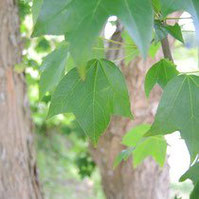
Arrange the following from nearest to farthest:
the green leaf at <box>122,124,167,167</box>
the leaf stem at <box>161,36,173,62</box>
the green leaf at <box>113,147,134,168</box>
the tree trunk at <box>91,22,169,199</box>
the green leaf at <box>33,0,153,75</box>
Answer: the green leaf at <box>33,0,153,75</box> → the leaf stem at <box>161,36,173,62</box> → the green leaf at <box>113,147,134,168</box> → the green leaf at <box>122,124,167,167</box> → the tree trunk at <box>91,22,169,199</box>

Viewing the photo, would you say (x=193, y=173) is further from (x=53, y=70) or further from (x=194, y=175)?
(x=53, y=70)

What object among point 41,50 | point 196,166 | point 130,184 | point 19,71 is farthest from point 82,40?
point 41,50

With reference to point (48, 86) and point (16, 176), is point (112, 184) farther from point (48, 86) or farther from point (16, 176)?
point (48, 86)

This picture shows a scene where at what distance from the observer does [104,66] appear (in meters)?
0.69

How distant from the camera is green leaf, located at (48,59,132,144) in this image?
0.68m

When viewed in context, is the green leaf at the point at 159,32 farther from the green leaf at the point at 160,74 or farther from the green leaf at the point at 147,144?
the green leaf at the point at 147,144

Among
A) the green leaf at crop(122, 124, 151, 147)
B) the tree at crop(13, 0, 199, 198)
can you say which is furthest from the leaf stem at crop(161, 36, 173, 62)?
the green leaf at crop(122, 124, 151, 147)

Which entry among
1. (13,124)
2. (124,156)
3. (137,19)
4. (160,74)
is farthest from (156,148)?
(13,124)

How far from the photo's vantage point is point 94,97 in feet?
2.24

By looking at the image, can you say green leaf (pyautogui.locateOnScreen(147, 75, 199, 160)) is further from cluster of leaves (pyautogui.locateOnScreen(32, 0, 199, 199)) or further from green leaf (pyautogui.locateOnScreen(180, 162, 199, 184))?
green leaf (pyautogui.locateOnScreen(180, 162, 199, 184))

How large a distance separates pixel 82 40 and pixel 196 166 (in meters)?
0.38

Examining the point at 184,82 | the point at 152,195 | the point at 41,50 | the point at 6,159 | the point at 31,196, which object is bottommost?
the point at 152,195

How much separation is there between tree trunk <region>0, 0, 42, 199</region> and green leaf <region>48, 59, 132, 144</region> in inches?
30.7

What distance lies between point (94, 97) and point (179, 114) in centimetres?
13
